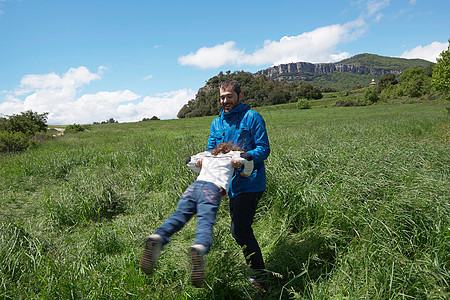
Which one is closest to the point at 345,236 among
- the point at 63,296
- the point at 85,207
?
the point at 63,296

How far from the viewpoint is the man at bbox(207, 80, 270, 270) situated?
8.21ft

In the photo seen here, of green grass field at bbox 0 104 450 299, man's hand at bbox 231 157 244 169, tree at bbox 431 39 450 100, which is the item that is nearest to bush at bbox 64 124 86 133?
green grass field at bbox 0 104 450 299

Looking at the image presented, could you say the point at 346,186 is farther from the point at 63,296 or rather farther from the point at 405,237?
the point at 63,296

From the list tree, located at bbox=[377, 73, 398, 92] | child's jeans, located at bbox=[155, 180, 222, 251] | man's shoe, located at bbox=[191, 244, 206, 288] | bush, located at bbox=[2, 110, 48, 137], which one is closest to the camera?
man's shoe, located at bbox=[191, 244, 206, 288]

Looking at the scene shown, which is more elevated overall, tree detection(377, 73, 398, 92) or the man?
tree detection(377, 73, 398, 92)

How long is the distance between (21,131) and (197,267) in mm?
20605

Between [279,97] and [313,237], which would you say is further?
[279,97]

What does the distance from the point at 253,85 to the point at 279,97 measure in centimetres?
1145

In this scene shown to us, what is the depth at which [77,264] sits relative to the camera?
9.11ft

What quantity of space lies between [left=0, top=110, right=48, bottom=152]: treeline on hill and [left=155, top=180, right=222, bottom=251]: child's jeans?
1572 centimetres

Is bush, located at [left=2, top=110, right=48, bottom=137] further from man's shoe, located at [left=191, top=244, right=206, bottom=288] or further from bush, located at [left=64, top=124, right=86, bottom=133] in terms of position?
man's shoe, located at [left=191, top=244, right=206, bottom=288]

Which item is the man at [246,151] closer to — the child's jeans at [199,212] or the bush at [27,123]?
the child's jeans at [199,212]

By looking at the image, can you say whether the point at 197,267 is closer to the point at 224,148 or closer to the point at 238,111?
the point at 224,148

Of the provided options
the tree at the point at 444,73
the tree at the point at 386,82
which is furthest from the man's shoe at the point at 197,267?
the tree at the point at 386,82
